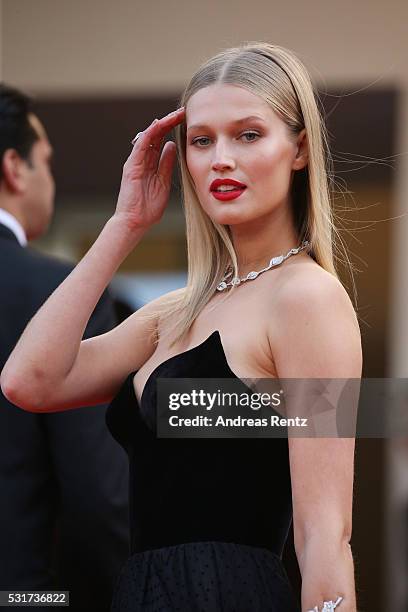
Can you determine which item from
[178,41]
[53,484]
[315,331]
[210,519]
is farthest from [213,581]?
[178,41]

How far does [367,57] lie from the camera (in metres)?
4.24

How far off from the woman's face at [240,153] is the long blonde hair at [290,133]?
0.02 m

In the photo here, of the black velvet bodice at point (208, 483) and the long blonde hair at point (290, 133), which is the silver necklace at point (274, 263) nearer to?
the long blonde hair at point (290, 133)

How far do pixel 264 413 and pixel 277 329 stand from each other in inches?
4.5

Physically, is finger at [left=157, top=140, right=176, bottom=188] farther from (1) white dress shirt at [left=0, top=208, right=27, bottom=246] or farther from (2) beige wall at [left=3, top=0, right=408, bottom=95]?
(2) beige wall at [left=3, top=0, right=408, bottom=95]

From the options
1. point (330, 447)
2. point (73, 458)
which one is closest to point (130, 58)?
point (73, 458)

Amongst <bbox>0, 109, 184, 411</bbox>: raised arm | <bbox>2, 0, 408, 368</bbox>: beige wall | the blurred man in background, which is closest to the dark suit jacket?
the blurred man in background

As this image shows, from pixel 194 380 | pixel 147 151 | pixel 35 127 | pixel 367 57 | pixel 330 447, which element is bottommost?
pixel 330 447

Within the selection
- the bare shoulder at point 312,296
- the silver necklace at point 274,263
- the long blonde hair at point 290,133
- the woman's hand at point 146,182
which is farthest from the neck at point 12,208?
the bare shoulder at point 312,296

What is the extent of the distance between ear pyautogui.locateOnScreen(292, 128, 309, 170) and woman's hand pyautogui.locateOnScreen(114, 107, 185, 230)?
0.80 ft

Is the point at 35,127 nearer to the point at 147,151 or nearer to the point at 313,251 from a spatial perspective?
the point at 147,151

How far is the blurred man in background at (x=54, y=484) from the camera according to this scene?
233cm

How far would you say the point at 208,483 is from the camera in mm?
1545

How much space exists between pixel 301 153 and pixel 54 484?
108 centimetres
